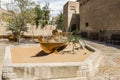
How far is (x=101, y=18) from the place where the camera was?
24.4 m

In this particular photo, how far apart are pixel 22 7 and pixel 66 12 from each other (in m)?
17.6

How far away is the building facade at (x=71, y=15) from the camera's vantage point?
38438 millimetres

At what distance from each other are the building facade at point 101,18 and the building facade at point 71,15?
A: 5527mm

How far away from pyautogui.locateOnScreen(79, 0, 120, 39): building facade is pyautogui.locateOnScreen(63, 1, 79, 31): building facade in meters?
5.53

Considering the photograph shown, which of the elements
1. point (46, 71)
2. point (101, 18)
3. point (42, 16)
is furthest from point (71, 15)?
point (46, 71)

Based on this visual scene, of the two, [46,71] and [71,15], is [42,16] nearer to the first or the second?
[71,15]

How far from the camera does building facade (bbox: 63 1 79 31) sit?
3844cm

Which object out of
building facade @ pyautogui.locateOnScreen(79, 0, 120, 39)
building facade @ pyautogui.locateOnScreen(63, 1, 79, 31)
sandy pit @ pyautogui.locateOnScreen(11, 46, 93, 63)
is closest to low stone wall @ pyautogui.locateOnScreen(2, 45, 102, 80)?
sandy pit @ pyautogui.locateOnScreen(11, 46, 93, 63)

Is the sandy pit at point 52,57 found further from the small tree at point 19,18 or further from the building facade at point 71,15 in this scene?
the building facade at point 71,15

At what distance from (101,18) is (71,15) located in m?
14.7

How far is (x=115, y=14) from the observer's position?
20.6m

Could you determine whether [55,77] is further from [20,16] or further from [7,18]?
[7,18]

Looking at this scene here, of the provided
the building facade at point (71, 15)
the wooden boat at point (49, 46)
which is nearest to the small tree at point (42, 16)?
the building facade at point (71, 15)

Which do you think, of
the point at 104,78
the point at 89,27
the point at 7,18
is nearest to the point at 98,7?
the point at 89,27
